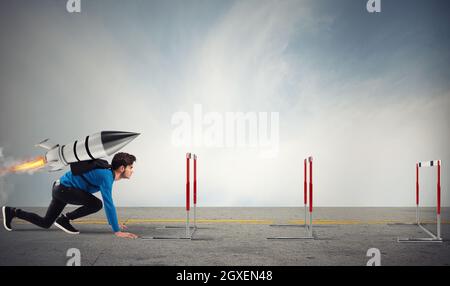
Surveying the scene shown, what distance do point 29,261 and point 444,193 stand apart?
1047cm

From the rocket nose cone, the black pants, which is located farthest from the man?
the rocket nose cone

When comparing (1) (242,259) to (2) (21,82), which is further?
(2) (21,82)

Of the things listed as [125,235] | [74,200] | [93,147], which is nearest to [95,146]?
[93,147]

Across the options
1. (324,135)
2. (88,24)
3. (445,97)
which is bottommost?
(324,135)

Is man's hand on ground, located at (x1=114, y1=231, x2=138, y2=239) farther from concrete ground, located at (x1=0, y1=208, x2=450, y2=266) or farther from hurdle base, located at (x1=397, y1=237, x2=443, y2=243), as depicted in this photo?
hurdle base, located at (x1=397, y1=237, x2=443, y2=243)

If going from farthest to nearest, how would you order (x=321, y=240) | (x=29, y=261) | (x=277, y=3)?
(x=277, y=3), (x=321, y=240), (x=29, y=261)

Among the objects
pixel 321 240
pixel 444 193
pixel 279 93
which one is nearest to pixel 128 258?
pixel 321 240

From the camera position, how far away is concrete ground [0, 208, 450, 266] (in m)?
5.88

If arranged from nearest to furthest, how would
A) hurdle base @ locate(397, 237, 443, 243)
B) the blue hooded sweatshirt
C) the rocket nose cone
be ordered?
the blue hooded sweatshirt < hurdle base @ locate(397, 237, 443, 243) < the rocket nose cone

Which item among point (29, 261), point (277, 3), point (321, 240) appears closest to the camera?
point (29, 261)

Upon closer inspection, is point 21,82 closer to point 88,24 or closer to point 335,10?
point 88,24

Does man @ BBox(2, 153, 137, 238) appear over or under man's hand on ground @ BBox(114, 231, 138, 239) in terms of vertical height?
over

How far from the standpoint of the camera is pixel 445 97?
40.9 ft

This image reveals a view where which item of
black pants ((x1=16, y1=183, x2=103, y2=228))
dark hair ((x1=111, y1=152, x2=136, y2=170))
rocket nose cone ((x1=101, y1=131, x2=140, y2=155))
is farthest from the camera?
black pants ((x1=16, y1=183, x2=103, y2=228))
